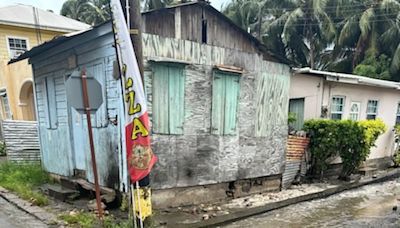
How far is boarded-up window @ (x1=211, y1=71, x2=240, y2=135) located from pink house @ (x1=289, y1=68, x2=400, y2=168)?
2.55 meters

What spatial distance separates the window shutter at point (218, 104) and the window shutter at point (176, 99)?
2.66 ft

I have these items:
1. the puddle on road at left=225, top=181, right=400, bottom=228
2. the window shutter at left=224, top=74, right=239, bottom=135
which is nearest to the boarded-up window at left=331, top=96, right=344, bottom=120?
the puddle on road at left=225, top=181, right=400, bottom=228

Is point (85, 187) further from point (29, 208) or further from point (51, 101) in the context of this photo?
point (51, 101)

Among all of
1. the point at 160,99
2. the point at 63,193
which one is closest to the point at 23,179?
the point at 63,193

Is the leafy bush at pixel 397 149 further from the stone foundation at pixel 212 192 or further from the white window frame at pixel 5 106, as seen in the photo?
the white window frame at pixel 5 106

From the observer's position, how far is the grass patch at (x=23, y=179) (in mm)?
6008

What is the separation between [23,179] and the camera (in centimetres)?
722

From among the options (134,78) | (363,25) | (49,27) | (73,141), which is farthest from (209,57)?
(363,25)

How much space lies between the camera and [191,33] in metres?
5.94

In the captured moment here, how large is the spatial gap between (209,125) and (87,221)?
3116mm

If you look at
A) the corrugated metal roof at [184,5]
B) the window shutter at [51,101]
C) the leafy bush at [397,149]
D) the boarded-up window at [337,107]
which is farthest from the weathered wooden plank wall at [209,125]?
the leafy bush at [397,149]

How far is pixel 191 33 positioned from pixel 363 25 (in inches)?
664

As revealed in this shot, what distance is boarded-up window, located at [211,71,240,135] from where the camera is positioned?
6309 millimetres

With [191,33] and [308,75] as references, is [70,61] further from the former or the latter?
[308,75]
